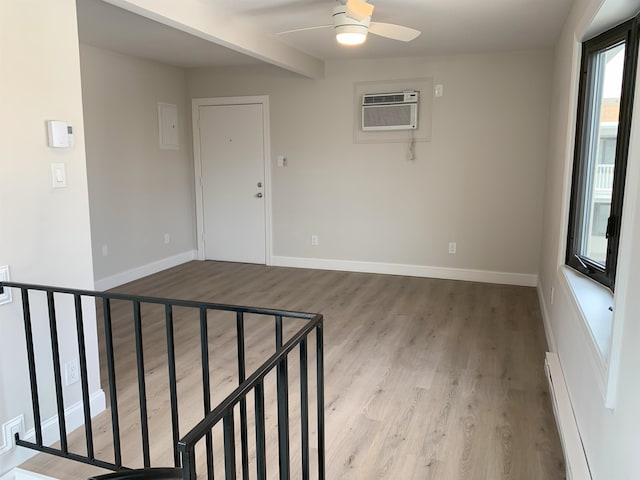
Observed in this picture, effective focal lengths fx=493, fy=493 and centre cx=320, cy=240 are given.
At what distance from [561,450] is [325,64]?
4607mm

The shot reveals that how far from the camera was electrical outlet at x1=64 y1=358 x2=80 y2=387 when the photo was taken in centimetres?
254

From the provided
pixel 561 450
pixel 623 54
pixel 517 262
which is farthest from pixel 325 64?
pixel 561 450

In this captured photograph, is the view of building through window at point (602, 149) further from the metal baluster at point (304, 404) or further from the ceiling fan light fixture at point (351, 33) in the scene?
the metal baluster at point (304, 404)

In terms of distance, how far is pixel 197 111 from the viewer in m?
6.26

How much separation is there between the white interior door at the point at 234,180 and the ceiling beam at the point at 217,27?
1381 millimetres

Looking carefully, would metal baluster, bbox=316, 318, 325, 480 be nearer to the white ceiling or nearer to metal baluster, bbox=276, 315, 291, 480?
metal baluster, bbox=276, 315, 291, 480

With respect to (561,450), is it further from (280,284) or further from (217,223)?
(217,223)

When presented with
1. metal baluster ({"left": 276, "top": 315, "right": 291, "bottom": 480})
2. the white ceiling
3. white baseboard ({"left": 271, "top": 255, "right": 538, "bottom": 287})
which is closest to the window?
the white ceiling

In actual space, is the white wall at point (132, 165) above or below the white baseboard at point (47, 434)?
above

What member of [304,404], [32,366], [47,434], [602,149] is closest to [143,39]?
[32,366]

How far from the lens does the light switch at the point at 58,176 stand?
7.76ft

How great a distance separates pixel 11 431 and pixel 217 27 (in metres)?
2.77

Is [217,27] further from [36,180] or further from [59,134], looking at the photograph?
[36,180]

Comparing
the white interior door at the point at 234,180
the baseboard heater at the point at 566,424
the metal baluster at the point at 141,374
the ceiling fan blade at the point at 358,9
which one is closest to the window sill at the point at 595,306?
the baseboard heater at the point at 566,424
